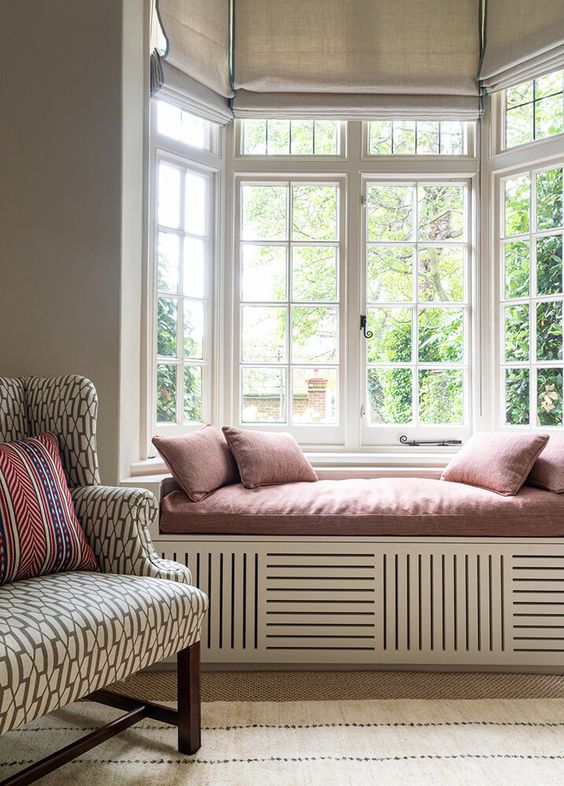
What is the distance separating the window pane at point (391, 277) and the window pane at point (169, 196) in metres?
0.98

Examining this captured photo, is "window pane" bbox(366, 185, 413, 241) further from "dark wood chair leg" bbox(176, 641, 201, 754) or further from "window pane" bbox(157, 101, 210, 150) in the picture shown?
"dark wood chair leg" bbox(176, 641, 201, 754)

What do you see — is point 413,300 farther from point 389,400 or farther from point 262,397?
point 262,397

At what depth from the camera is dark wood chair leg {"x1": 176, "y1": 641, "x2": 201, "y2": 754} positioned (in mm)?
1752

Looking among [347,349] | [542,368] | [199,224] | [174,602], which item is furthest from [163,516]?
[542,368]

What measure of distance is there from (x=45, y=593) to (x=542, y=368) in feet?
7.90

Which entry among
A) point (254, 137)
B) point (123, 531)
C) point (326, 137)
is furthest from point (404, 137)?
point (123, 531)

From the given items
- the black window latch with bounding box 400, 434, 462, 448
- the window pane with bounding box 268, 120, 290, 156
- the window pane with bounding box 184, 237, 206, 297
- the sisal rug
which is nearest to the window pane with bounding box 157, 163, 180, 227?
the window pane with bounding box 184, 237, 206, 297

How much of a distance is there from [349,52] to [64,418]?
88.0 inches

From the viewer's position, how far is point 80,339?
98.7 inches

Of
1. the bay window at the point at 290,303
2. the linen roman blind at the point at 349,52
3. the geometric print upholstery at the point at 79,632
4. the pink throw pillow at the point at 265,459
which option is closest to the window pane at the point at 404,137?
the linen roman blind at the point at 349,52

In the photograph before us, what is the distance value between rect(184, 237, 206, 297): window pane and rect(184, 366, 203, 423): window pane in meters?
0.37

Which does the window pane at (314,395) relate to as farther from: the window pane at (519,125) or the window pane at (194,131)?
the window pane at (519,125)

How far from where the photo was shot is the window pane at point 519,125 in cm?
305

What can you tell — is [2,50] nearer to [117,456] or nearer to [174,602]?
[117,456]
